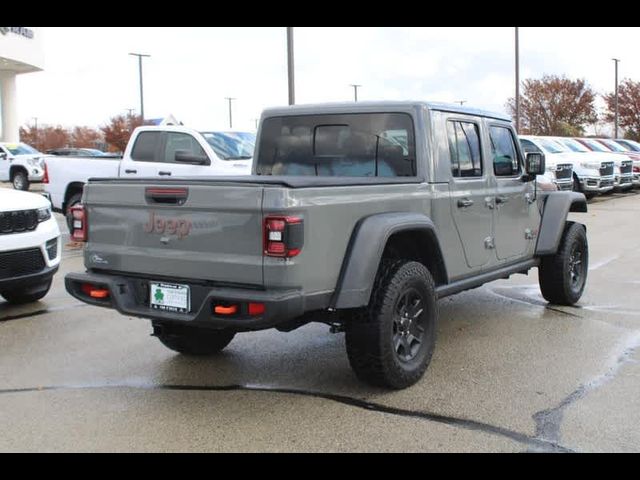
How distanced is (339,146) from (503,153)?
1.61 m

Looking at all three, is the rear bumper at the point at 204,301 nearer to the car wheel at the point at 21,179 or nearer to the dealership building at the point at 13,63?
the car wheel at the point at 21,179

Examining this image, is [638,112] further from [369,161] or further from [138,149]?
[369,161]

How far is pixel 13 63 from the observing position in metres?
44.2

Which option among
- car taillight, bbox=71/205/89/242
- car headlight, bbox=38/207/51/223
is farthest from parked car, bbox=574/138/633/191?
car taillight, bbox=71/205/89/242

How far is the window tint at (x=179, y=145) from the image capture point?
1142cm

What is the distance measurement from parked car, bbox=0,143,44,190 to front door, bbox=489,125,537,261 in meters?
23.0

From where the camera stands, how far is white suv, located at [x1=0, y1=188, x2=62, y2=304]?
652 cm

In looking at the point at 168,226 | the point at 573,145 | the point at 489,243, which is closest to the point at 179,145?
the point at 489,243

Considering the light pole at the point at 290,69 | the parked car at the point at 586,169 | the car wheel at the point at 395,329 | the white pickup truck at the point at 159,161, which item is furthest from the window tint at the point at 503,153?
the parked car at the point at 586,169

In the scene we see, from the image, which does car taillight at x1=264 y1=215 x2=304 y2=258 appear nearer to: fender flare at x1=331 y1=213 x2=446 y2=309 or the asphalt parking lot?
fender flare at x1=331 y1=213 x2=446 y2=309

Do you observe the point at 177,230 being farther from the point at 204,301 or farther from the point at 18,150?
Answer: the point at 18,150

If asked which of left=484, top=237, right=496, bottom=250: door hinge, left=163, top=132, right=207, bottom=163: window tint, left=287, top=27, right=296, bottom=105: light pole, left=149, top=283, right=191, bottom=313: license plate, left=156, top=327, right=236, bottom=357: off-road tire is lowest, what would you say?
left=156, top=327, right=236, bottom=357: off-road tire
